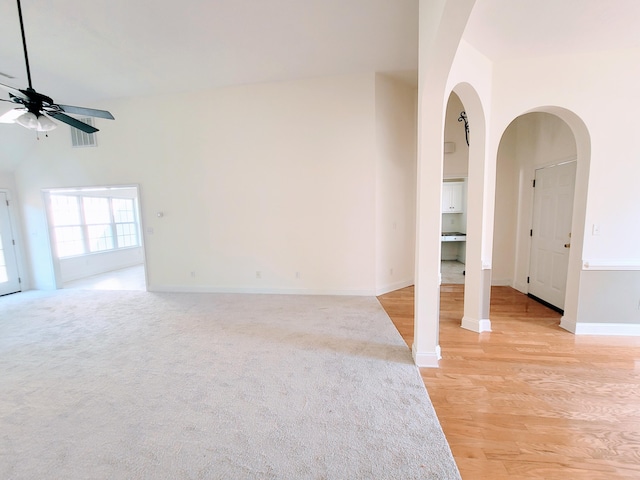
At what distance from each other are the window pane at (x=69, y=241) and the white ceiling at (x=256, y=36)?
3324 mm

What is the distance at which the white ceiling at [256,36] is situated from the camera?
2.33m

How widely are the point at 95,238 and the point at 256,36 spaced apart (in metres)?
6.70

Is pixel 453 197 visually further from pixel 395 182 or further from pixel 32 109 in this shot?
pixel 32 109

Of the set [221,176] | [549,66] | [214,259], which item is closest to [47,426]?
[214,259]

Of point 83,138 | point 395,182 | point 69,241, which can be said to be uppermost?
point 83,138

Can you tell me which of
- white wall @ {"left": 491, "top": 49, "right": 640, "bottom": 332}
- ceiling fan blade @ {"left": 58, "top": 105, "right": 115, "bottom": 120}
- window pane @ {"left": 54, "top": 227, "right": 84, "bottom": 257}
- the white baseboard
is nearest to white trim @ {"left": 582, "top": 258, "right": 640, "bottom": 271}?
white wall @ {"left": 491, "top": 49, "right": 640, "bottom": 332}

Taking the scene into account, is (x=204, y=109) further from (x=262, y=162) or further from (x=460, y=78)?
(x=460, y=78)

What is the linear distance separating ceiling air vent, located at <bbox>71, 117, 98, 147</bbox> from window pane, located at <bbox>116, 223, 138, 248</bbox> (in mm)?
3187

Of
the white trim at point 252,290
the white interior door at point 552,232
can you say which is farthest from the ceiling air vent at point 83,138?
the white interior door at point 552,232

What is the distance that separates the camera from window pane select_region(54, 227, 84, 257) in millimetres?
5906

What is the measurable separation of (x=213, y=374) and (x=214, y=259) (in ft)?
8.87

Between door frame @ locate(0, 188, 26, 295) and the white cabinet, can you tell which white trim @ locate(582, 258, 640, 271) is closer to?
the white cabinet

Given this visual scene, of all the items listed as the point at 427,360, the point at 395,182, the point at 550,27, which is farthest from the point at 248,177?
the point at 550,27

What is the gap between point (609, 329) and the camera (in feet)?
9.53
